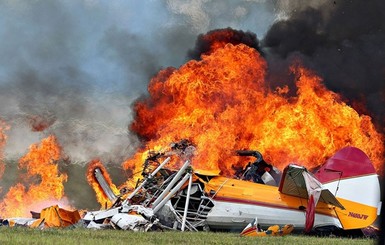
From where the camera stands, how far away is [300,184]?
24.8 meters

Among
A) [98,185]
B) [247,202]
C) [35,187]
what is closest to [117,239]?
[247,202]

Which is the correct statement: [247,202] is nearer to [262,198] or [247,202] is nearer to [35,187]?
[262,198]

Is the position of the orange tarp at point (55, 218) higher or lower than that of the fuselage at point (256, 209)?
lower

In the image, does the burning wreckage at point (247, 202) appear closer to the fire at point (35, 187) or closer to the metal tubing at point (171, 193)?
the metal tubing at point (171, 193)

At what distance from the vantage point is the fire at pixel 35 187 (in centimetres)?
3569

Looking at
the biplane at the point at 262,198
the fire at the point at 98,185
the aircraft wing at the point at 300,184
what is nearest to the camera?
the aircraft wing at the point at 300,184

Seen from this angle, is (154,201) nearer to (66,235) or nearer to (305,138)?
(66,235)

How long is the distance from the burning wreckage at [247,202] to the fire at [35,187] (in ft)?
33.6

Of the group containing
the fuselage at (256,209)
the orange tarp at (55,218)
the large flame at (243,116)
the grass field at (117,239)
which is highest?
the large flame at (243,116)

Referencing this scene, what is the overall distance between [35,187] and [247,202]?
49.4 feet

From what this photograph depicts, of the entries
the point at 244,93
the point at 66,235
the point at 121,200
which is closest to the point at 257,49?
the point at 244,93

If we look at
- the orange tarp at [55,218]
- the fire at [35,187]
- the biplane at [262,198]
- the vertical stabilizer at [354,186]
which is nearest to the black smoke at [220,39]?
the fire at [35,187]

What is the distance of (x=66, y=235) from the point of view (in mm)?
18312

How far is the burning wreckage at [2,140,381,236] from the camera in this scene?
79.1 ft
